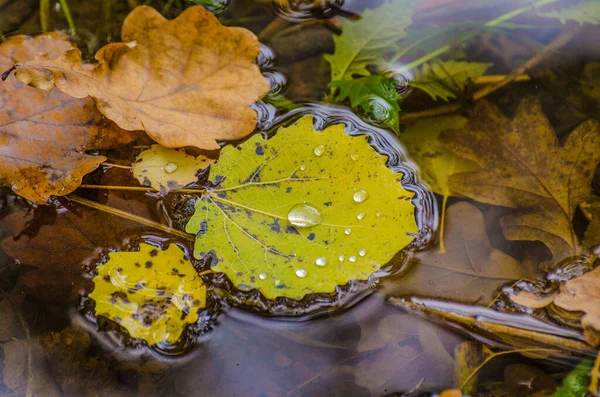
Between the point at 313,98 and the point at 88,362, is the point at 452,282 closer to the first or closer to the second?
the point at 313,98

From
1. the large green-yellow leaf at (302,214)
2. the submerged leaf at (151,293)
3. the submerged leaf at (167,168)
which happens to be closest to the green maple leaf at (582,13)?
the large green-yellow leaf at (302,214)

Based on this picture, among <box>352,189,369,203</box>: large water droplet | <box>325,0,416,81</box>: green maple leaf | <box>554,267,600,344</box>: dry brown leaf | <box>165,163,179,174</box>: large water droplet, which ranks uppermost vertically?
<box>325,0,416,81</box>: green maple leaf

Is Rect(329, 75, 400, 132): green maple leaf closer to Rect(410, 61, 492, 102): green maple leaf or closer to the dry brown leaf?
Rect(410, 61, 492, 102): green maple leaf

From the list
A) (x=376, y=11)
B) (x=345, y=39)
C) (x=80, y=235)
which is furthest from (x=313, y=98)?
(x=80, y=235)

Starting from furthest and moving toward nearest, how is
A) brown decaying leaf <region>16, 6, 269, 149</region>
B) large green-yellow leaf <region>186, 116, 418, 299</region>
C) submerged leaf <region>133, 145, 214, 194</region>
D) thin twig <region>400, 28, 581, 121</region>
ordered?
thin twig <region>400, 28, 581, 121</region>, submerged leaf <region>133, 145, 214, 194</region>, brown decaying leaf <region>16, 6, 269, 149</region>, large green-yellow leaf <region>186, 116, 418, 299</region>

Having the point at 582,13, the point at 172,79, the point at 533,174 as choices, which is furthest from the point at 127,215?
the point at 582,13

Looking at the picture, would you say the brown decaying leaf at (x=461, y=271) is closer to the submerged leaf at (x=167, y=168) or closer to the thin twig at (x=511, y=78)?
the thin twig at (x=511, y=78)

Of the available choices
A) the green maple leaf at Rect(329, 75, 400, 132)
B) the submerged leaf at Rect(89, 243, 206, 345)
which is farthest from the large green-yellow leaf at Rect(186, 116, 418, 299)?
the green maple leaf at Rect(329, 75, 400, 132)
